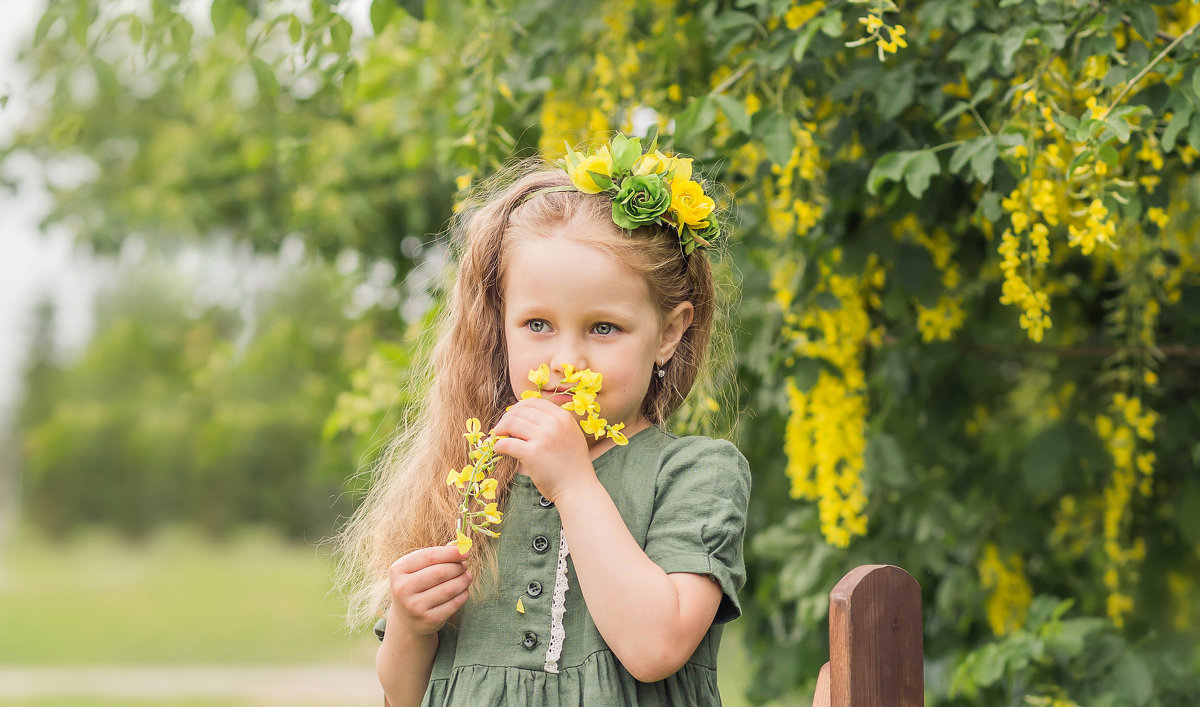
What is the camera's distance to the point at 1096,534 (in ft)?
8.67

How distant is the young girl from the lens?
1.10 meters

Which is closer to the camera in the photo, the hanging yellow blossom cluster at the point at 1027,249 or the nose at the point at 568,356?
the nose at the point at 568,356

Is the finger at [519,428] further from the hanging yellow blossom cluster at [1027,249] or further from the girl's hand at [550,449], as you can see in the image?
the hanging yellow blossom cluster at [1027,249]

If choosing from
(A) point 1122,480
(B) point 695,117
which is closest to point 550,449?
(B) point 695,117

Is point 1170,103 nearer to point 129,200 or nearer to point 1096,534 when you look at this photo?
point 1096,534

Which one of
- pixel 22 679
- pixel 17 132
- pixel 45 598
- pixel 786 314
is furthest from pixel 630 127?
pixel 45 598

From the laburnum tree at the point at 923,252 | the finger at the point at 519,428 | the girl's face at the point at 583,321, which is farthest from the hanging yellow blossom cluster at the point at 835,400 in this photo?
the finger at the point at 519,428

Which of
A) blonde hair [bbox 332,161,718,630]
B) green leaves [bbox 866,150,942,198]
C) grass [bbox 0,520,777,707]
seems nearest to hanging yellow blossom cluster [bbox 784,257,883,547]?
green leaves [bbox 866,150,942,198]

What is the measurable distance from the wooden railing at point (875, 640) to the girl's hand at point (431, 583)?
382 mm

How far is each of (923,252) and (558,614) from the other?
1.17 metres

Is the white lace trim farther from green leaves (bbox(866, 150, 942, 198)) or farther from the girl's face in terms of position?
green leaves (bbox(866, 150, 942, 198))

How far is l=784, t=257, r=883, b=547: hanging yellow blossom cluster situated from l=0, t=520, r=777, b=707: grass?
3.33 metres

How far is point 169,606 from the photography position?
1241 centimetres

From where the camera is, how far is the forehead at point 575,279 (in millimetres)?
1172
